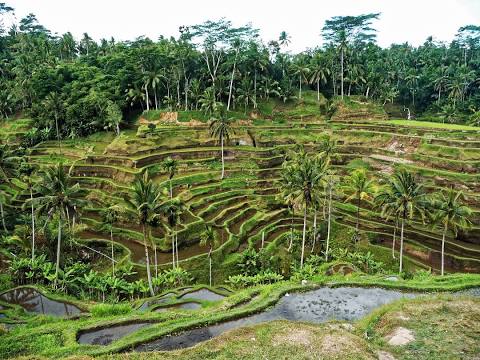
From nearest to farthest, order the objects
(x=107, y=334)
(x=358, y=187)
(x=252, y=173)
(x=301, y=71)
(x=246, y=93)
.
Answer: (x=107, y=334)
(x=358, y=187)
(x=252, y=173)
(x=246, y=93)
(x=301, y=71)

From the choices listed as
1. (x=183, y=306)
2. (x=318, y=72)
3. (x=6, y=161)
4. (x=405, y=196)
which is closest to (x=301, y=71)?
(x=318, y=72)

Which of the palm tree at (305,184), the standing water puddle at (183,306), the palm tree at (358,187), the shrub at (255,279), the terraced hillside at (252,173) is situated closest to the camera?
the standing water puddle at (183,306)

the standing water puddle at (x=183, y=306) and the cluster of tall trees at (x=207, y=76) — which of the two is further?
the cluster of tall trees at (x=207, y=76)

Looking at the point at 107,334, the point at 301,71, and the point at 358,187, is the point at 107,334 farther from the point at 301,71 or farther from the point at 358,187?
the point at 301,71

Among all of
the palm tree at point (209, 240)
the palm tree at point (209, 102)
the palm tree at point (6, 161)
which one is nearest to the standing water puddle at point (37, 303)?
the palm tree at point (209, 240)

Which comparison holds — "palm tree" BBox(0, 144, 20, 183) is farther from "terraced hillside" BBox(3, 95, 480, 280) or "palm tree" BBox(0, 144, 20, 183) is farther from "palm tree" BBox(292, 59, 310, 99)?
"palm tree" BBox(292, 59, 310, 99)

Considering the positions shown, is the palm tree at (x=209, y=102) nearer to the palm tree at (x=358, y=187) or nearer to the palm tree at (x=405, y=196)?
the palm tree at (x=358, y=187)

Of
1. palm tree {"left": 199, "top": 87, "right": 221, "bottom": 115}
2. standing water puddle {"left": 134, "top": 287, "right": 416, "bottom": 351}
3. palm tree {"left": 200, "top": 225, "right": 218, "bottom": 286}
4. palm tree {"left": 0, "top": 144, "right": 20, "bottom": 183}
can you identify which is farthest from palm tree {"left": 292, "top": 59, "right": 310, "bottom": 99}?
standing water puddle {"left": 134, "top": 287, "right": 416, "bottom": 351}
